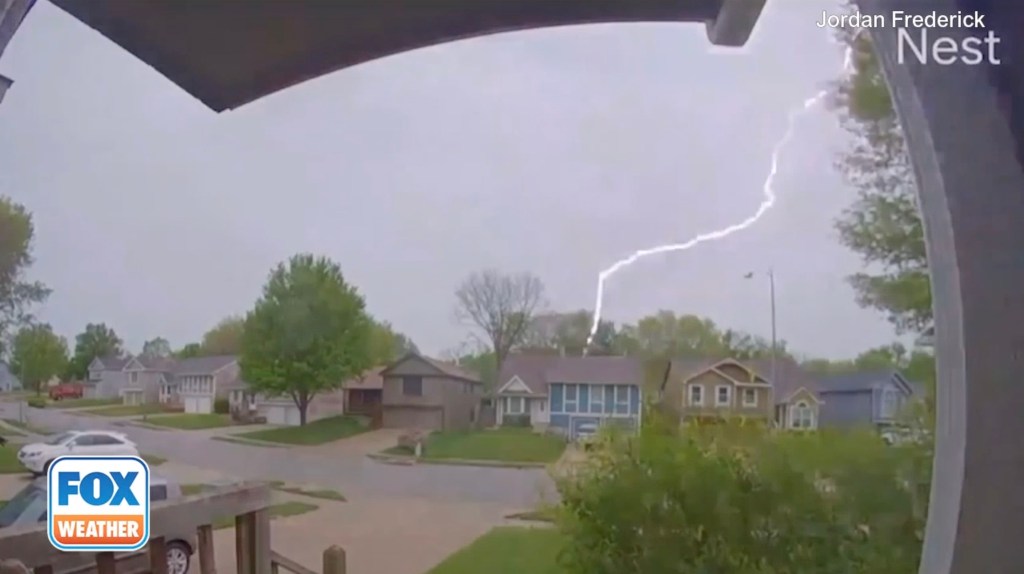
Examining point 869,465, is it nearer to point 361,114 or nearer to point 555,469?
point 555,469

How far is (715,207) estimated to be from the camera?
1574mm

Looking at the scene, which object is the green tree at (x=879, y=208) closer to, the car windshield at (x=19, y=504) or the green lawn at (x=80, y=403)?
the green lawn at (x=80, y=403)

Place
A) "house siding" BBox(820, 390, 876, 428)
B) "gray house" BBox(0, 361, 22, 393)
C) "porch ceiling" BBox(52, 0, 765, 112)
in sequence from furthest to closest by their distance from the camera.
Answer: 1. "gray house" BBox(0, 361, 22, 393)
2. "house siding" BBox(820, 390, 876, 428)
3. "porch ceiling" BBox(52, 0, 765, 112)

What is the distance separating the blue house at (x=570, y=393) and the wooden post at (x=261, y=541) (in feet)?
1.73

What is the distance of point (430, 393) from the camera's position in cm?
162

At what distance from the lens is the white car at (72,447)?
157 cm

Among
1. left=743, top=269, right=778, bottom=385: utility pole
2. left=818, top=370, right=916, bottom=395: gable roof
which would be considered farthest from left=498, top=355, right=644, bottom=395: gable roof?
left=818, top=370, right=916, bottom=395: gable roof

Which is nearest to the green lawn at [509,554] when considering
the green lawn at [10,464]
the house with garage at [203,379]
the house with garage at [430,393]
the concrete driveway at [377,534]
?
the concrete driveway at [377,534]

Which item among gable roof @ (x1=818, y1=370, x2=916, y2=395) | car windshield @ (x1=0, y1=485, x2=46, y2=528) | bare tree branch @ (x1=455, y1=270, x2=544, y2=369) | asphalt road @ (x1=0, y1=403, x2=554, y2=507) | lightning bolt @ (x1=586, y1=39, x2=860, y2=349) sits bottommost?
car windshield @ (x1=0, y1=485, x2=46, y2=528)

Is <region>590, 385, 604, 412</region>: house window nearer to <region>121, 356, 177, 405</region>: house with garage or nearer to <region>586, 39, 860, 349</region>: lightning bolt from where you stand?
<region>586, 39, 860, 349</region>: lightning bolt

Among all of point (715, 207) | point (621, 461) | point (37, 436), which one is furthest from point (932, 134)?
point (37, 436)

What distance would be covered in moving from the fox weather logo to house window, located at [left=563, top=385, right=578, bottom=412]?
0.84 metres

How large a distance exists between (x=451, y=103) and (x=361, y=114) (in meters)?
0.18

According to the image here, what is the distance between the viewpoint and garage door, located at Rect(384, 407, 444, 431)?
1626mm
